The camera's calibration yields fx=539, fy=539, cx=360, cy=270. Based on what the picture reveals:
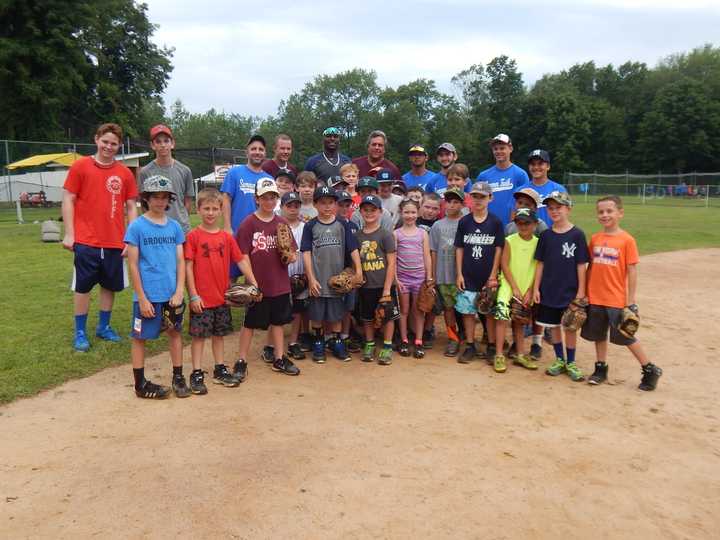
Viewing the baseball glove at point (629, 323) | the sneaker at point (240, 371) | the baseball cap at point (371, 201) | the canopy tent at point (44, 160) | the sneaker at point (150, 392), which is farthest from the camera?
the canopy tent at point (44, 160)

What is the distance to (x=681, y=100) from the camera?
54656mm

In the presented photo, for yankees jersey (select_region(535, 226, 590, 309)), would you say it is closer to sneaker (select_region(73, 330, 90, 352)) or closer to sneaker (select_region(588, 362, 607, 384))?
sneaker (select_region(588, 362, 607, 384))

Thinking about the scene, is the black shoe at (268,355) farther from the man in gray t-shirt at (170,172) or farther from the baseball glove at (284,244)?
the man in gray t-shirt at (170,172)

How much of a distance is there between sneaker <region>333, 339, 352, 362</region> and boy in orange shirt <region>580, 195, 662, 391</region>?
7.49ft

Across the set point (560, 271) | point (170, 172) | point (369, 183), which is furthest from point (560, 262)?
point (170, 172)

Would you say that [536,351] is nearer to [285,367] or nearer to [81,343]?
[285,367]

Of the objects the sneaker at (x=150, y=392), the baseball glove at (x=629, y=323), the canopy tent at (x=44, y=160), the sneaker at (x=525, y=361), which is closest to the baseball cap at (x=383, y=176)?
the sneaker at (x=525, y=361)

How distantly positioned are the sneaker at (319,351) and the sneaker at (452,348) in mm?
1310

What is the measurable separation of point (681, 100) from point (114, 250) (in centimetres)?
6277

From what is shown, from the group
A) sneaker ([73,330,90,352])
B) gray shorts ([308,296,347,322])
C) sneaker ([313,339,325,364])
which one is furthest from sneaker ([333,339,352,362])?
sneaker ([73,330,90,352])

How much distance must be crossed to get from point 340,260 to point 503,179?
2194 millimetres

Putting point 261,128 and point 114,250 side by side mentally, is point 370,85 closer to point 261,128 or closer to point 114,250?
point 261,128

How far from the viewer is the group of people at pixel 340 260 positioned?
4523mm

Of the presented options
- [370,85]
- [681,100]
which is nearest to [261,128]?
[370,85]
